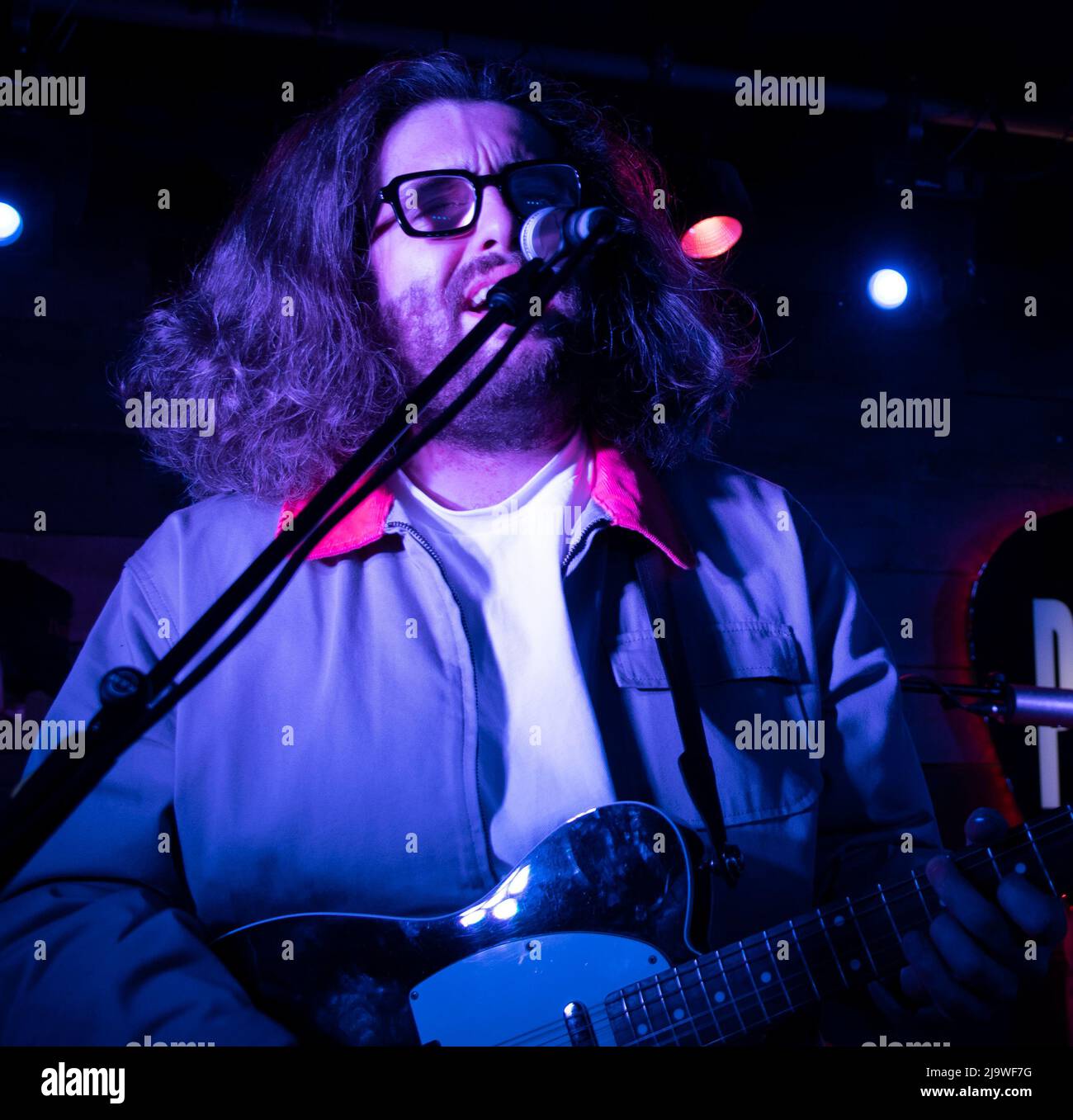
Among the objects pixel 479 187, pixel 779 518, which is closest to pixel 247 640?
pixel 479 187

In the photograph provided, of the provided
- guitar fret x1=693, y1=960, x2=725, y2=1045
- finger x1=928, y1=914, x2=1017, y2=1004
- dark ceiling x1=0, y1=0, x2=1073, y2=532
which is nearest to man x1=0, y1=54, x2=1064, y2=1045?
finger x1=928, y1=914, x2=1017, y2=1004

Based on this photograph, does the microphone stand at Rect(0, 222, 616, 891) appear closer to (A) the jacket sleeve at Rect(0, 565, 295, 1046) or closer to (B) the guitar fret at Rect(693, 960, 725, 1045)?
Result: (A) the jacket sleeve at Rect(0, 565, 295, 1046)

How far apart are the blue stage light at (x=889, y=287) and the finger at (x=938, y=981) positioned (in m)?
1.94

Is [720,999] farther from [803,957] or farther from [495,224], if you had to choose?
[495,224]

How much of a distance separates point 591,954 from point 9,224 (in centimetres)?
195

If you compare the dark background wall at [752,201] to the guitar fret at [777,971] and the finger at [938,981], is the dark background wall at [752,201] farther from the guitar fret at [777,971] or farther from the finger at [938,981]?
the guitar fret at [777,971]

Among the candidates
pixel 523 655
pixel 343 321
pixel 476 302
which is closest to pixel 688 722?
pixel 523 655

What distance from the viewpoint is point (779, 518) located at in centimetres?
172

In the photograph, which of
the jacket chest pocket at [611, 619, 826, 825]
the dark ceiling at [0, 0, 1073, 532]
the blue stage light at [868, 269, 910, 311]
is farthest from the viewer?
the blue stage light at [868, 269, 910, 311]

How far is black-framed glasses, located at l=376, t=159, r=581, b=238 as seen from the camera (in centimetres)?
158

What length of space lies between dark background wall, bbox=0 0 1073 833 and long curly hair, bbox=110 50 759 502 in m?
0.31

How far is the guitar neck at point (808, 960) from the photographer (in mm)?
1167
